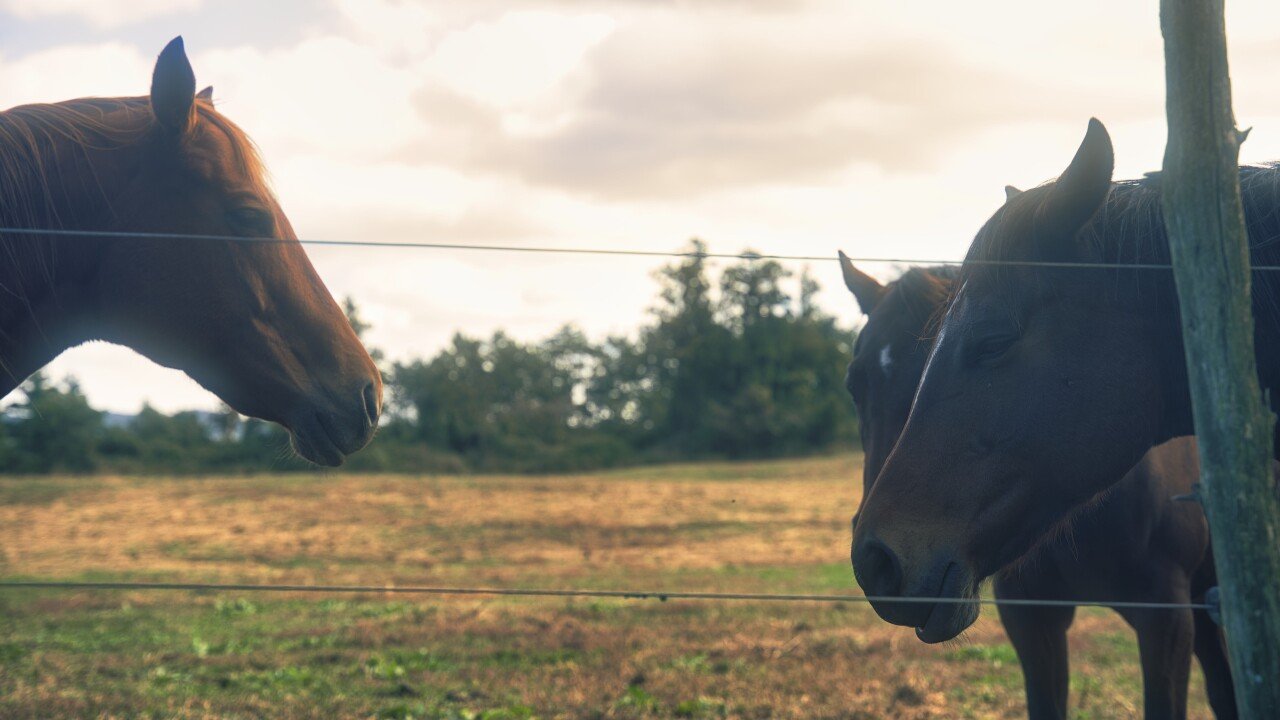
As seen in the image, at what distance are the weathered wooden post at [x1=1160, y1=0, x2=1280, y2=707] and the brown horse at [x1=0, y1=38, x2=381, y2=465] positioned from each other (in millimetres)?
2170

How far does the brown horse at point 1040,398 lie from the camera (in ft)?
7.60

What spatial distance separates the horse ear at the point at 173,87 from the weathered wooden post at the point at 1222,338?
2.49 meters

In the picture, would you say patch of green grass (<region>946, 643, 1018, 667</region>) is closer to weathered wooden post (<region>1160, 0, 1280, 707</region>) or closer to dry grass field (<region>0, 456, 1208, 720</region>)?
dry grass field (<region>0, 456, 1208, 720</region>)

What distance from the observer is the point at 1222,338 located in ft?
6.68

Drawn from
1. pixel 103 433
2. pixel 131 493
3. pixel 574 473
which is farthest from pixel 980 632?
pixel 103 433

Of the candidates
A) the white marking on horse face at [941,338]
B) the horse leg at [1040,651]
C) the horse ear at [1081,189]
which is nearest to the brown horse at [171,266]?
the white marking on horse face at [941,338]

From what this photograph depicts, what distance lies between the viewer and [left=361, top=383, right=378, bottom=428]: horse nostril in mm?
2748

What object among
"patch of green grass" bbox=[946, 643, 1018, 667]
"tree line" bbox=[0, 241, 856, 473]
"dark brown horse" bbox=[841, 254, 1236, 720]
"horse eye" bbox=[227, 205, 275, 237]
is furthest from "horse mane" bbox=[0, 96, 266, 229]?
"tree line" bbox=[0, 241, 856, 473]

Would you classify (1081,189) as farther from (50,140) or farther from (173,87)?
(50,140)

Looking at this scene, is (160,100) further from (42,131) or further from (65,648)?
(65,648)

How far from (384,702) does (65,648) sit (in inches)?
138

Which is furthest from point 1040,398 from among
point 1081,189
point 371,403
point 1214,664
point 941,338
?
point 1214,664

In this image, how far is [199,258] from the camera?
2.63 m

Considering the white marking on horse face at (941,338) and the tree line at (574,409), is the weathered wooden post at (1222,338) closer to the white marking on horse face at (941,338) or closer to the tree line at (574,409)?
the white marking on horse face at (941,338)
